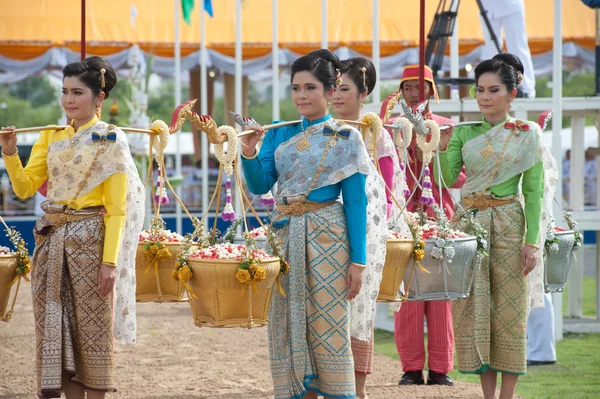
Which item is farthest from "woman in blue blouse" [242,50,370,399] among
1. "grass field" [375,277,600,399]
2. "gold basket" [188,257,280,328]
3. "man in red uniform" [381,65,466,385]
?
"grass field" [375,277,600,399]

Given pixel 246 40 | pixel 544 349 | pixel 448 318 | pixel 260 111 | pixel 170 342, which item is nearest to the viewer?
pixel 448 318

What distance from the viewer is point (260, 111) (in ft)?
132

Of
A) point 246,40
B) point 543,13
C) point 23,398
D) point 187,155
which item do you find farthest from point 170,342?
point 187,155

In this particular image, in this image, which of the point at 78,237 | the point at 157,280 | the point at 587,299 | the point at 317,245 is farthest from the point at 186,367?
the point at 587,299

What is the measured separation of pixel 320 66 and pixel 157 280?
161 centimetres

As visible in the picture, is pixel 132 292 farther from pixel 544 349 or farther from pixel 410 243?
pixel 544 349

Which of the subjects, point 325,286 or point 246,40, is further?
point 246,40

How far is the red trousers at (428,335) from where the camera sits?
21.9 feet

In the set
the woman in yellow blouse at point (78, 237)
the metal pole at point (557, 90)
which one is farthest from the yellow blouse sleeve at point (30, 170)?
the metal pole at point (557, 90)

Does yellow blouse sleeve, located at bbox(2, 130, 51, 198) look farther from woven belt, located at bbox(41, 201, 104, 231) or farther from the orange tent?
the orange tent

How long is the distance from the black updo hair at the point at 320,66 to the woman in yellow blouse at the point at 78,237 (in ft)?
3.10

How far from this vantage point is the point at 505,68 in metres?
5.56

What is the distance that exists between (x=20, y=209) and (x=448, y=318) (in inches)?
535

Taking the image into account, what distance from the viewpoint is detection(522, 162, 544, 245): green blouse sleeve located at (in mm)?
5477
